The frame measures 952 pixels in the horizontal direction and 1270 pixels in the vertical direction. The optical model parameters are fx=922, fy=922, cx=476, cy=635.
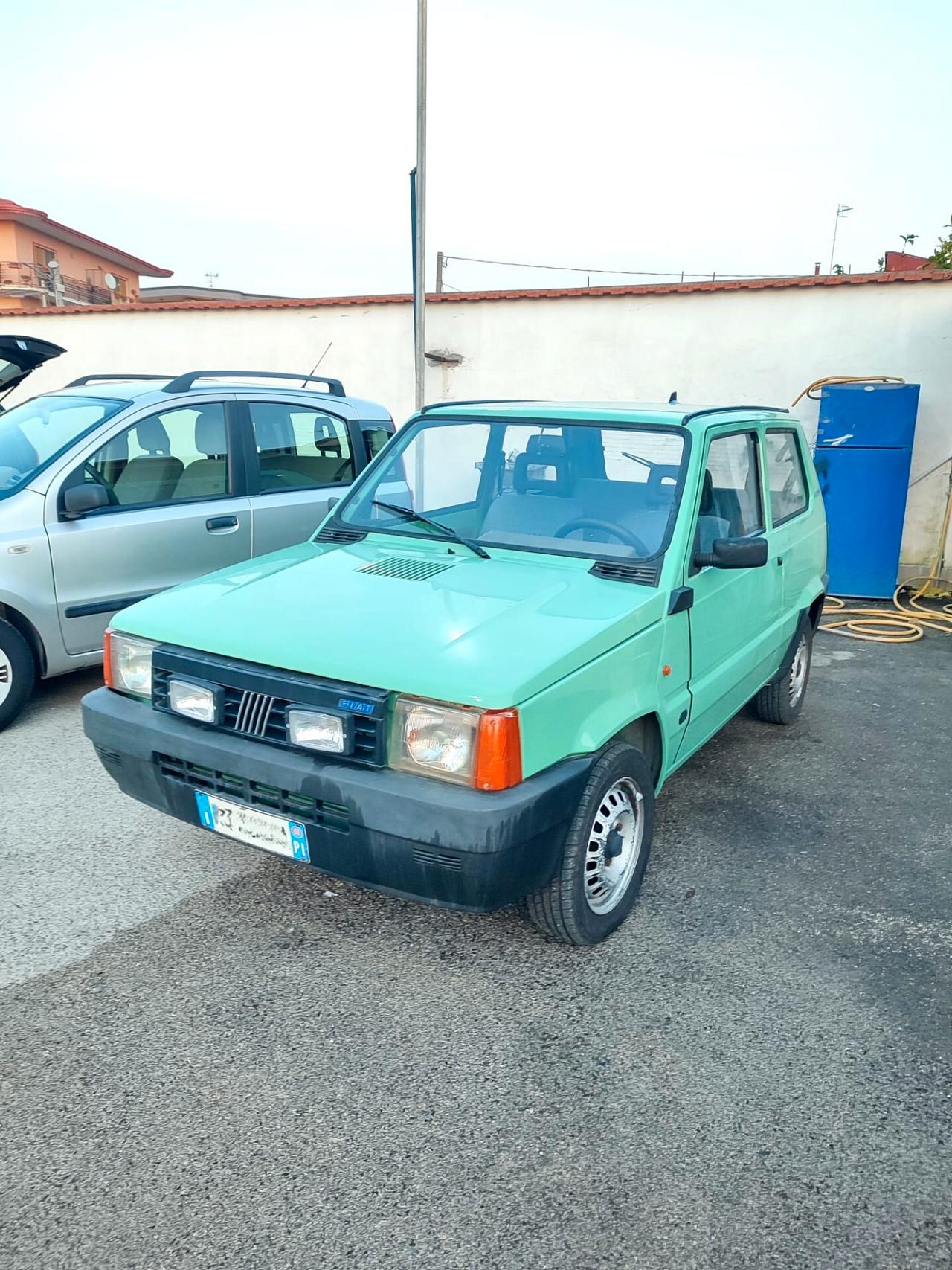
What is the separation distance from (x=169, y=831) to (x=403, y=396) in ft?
25.9

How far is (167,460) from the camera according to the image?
5.26 m

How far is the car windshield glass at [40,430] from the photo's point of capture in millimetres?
4887

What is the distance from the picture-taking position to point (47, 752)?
4523 millimetres

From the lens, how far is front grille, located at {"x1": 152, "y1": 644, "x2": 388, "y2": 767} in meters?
2.56

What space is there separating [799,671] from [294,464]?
3326 millimetres

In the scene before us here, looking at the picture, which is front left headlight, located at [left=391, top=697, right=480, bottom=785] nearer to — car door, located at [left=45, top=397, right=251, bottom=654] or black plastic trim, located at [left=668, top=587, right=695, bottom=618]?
black plastic trim, located at [left=668, top=587, right=695, bottom=618]

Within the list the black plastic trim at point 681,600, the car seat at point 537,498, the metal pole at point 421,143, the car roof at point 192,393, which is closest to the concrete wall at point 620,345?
the metal pole at point 421,143

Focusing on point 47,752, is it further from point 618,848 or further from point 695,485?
point 695,485

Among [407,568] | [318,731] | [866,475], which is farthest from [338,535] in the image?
[866,475]

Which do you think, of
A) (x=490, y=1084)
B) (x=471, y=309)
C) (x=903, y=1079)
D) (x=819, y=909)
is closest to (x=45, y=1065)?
(x=490, y=1084)

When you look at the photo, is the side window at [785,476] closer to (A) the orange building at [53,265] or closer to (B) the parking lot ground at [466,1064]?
(B) the parking lot ground at [466,1064]

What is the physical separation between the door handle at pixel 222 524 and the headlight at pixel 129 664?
2.25m

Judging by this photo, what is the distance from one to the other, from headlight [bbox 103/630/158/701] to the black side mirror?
195 centimetres

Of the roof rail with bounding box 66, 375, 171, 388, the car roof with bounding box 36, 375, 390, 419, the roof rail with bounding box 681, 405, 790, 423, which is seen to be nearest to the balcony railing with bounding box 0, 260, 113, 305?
the roof rail with bounding box 66, 375, 171, 388
